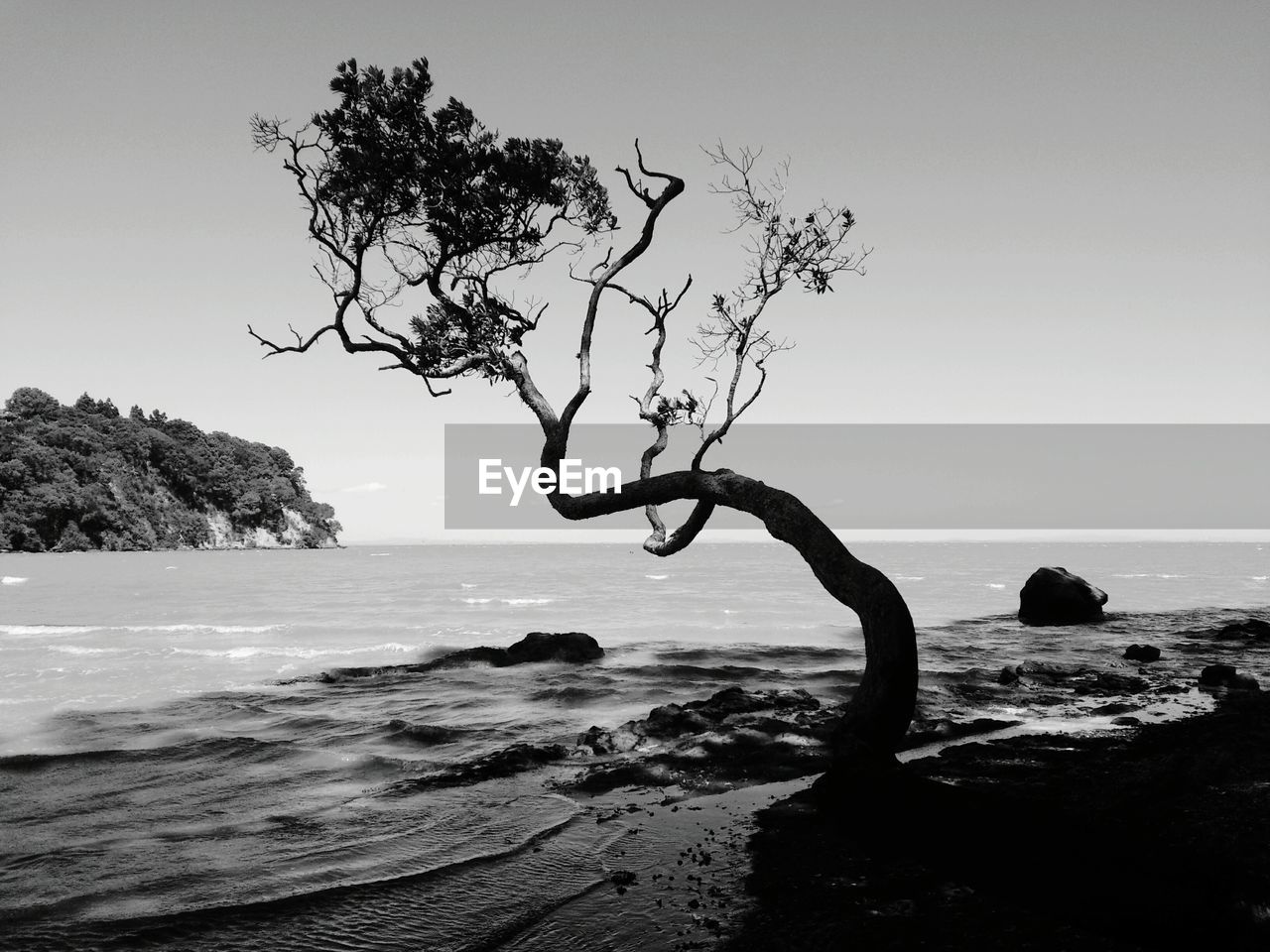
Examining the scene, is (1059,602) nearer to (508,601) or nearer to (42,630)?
(508,601)

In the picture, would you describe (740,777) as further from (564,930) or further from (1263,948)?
(1263,948)

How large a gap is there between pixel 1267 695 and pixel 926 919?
10660 millimetres

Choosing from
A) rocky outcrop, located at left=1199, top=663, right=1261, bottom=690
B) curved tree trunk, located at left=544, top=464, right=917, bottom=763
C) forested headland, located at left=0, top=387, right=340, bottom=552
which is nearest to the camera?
curved tree trunk, located at left=544, top=464, right=917, bottom=763

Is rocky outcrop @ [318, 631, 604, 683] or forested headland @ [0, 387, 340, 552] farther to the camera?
forested headland @ [0, 387, 340, 552]

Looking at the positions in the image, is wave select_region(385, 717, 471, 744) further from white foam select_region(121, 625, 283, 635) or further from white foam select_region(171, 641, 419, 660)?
white foam select_region(121, 625, 283, 635)

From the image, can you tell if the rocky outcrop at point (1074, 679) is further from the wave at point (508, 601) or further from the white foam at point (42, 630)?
the white foam at point (42, 630)

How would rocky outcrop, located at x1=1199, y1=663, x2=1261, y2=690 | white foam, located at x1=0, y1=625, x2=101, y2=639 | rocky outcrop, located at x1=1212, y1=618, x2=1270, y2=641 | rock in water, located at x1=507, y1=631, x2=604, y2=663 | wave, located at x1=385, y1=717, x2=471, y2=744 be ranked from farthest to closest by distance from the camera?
white foam, located at x1=0, y1=625, x2=101, y2=639
rocky outcrop, located at x1=1212, y1=618, x2=1270, y2=641
rock in water, located at x1=507, y1=631, x2=604, y2=663
rocky outcrop, located at x1=1199, y1=663, x2=1261, y2=690
wave, located at x1=385, y1=717, x2=471, y2=744

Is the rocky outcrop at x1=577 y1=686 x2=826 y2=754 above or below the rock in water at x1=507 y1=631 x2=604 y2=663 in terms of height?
above

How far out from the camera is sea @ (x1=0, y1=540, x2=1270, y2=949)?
5.14 metres

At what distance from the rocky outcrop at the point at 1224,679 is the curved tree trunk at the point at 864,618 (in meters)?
9.39

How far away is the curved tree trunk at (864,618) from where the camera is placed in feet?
24.0

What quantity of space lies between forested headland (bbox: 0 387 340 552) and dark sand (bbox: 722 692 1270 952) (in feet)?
387

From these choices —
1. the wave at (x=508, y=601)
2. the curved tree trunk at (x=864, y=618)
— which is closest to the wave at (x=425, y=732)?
the curved tree trunk at (x=864, y=618)

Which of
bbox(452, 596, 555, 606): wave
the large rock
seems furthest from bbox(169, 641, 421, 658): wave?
Answer: the large rock
